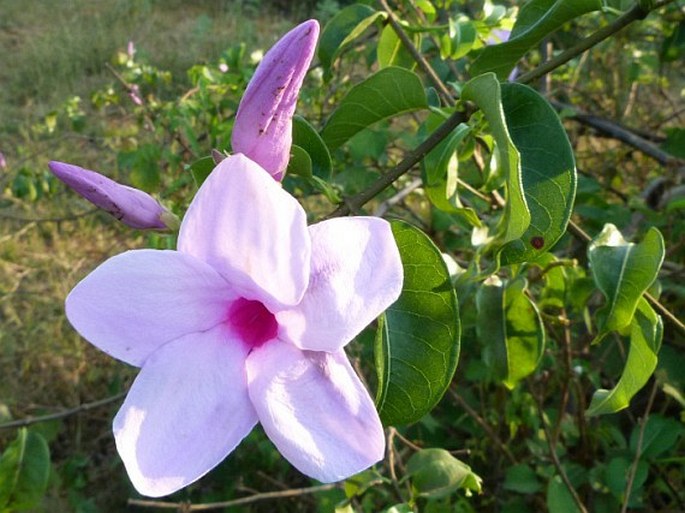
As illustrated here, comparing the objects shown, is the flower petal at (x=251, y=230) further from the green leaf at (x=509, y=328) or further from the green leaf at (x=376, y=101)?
the green leaf at (x=509, y=328)

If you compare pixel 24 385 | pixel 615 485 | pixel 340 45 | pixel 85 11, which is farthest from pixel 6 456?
A: pixel 85 11

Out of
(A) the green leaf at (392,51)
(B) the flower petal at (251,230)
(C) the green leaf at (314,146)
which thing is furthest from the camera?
(A) the green leaf at (392,51)

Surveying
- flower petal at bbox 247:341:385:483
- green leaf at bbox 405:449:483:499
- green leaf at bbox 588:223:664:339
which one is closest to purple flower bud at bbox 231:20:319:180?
flower petal at bbox 247:341:385:483

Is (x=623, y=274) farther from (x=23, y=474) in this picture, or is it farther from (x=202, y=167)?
(x=23, y=474)

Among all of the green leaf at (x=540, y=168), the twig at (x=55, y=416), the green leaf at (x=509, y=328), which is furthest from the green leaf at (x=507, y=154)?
the twig at (x=55, y=416)

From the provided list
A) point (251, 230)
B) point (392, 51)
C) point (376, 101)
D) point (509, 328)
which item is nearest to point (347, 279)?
point (251, 230)

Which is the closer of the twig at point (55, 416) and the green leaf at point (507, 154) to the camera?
the green leaf at point (507, 154)

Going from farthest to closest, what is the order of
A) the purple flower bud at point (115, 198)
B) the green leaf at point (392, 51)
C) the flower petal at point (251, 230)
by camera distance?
1. the green leaf at point (392, 51)
2. the purple flower bud at point (115, 198)
3. the flower petal at point (251, 230)
